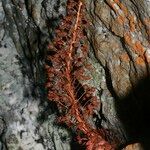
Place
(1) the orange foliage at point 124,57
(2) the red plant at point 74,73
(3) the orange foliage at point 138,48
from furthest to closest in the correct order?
(2) the red plant at point 74,73 → (1) the orange foliage at point 124,57 → (3) the orange foliage at point 138,48

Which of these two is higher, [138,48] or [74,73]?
[74,73]

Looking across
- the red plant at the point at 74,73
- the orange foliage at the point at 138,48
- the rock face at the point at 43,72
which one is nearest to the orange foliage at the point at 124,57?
the rock face at the point at 43,72

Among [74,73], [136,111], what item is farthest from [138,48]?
[74,73]

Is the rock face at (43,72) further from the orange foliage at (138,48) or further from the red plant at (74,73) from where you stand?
the red plant at (74,73)

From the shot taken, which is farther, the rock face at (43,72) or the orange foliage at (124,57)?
the orange foliage at (124,57)

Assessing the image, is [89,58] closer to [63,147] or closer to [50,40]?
Answer: [50,40]

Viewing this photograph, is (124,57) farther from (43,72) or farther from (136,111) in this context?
(43,72)

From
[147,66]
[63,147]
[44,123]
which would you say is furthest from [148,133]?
[44,123]
